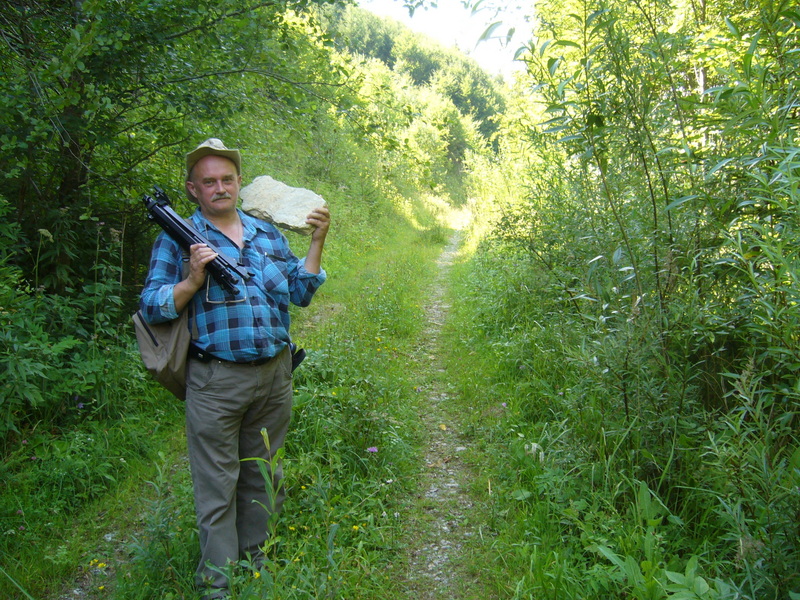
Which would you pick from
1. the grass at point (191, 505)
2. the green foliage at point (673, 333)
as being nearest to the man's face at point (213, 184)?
the grass at point (191, 505)

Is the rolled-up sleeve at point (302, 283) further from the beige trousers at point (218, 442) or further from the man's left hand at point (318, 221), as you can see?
the beige trousers at point (218, 442)

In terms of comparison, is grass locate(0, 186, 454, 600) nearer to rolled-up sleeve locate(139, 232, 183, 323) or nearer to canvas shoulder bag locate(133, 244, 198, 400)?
canvas shoulder bag locate(133, 244, 198, 400)

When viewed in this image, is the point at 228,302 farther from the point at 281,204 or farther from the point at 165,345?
the point at 281,204

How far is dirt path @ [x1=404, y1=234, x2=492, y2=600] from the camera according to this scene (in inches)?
130

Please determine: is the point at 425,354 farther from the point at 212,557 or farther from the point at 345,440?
the point at 212,557

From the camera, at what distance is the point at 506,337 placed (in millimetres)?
6762

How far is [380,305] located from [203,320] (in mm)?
5608

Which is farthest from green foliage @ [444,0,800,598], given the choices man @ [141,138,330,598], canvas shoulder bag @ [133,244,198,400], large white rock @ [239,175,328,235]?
canvas shoulder bag @ [133,244,198,400]

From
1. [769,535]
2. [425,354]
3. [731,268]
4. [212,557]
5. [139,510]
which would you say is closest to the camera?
[769,535]

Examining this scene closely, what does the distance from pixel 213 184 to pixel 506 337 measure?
4.55 metres

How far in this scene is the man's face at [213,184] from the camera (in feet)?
9.61

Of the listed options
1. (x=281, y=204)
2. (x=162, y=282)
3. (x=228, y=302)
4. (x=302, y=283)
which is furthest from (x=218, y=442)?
(x=281, y=204)

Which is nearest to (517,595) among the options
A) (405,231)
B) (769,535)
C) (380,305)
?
(769,535)

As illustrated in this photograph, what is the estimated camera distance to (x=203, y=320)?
286cm
